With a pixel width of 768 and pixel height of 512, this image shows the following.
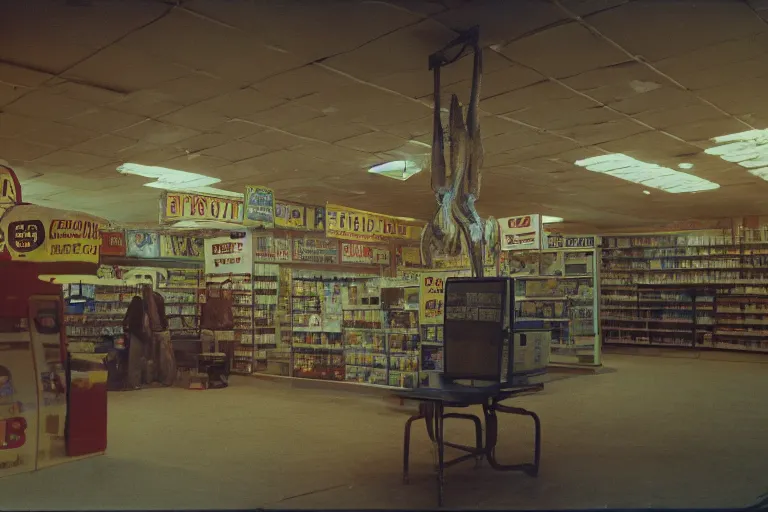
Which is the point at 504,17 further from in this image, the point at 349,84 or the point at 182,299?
the point at 182,299

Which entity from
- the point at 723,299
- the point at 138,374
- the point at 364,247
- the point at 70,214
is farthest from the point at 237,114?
the point at 723,299

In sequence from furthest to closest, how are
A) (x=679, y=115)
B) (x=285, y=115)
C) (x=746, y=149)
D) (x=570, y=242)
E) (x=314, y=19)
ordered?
(x=570, y=242) < (x=746, y=149) < (x=679, y=115) < (x=285, y=115) < (x=314, y=19)

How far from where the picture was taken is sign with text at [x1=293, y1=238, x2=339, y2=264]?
13.2m

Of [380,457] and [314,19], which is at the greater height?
[314,19]

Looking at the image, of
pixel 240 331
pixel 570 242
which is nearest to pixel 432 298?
pixel 240 331

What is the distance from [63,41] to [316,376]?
24.0 ft

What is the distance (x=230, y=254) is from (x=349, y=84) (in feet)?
24.9

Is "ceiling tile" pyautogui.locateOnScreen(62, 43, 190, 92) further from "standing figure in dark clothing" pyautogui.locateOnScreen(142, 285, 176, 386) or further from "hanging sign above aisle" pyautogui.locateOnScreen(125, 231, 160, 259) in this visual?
"hanging sign above aisle" pyautogui.locateOnScreen(125, 231, 160, 259)

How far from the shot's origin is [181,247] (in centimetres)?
1511

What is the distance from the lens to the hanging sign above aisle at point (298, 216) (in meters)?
12.0

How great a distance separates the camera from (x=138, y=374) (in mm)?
11609

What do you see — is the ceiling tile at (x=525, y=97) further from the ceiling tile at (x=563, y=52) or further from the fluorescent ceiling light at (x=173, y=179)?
the fluorescent ceiling light at (x=173, y=179)

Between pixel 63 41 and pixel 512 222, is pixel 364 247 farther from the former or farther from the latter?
pixel 63 41

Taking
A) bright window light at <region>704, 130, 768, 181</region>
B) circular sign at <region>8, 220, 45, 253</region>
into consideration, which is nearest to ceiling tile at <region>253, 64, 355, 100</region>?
circular sign at <region>8, 220, 45, 253</region>
